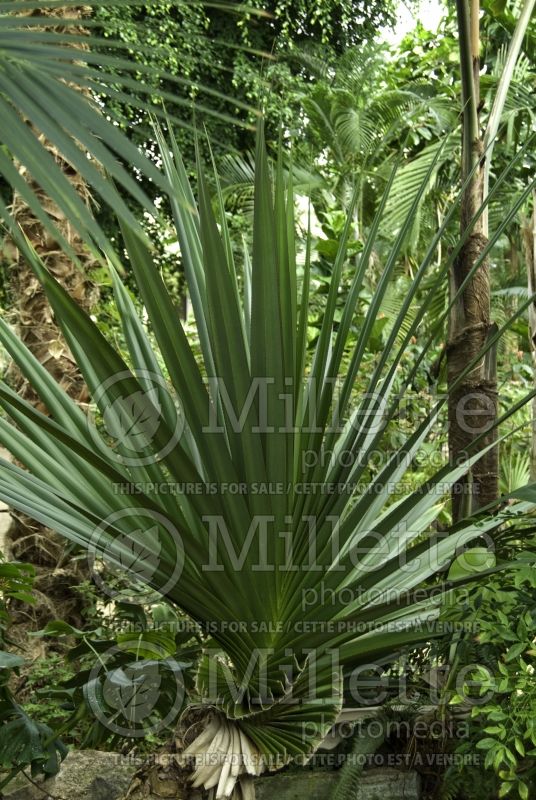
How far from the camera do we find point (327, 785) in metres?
1.78

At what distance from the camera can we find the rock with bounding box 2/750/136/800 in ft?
6.48

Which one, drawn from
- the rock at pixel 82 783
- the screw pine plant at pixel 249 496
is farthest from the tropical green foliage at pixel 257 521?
the rock at pixel 82 783

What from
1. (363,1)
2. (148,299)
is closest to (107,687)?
(148,299)

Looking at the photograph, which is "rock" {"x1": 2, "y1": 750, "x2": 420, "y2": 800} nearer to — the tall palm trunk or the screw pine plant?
the screw pine plant

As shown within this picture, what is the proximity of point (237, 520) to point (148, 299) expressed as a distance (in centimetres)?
37

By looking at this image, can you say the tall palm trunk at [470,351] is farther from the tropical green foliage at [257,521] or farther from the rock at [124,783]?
the rock at [124,783]

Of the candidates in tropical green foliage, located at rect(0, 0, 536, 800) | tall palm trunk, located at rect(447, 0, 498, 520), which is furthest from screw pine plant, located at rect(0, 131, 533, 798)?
tall palm trunk, located at rect(447, 0, 498, 520)

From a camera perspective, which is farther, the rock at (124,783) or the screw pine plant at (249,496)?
the rock at (124,783)

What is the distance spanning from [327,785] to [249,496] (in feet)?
2.67

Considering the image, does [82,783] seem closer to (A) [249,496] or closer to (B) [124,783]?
(B) [124,783]

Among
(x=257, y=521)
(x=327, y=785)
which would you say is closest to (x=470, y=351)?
(x=257, y=521)

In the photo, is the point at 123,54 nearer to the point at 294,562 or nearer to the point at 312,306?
the point at 312,306

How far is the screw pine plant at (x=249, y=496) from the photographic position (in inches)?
50.6

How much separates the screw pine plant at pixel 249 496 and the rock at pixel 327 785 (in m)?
0.43
